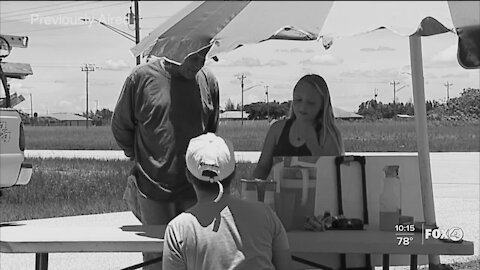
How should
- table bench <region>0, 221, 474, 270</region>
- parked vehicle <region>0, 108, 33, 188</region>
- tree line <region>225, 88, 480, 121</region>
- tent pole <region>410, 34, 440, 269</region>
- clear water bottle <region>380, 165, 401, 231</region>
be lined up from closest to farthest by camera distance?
table bench <region>0, 221, 474, 270</region> → clear water bottle <region>380, 165, 401, 231</region> → tent pole <region>410, 34, 440, 269</region> → tree line <region>225, 88, 480, 121</region> → parked vehicle <region>0, 108, 33, 188</region>

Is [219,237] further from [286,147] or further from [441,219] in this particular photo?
[441,219]

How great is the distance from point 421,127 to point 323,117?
3.98ft

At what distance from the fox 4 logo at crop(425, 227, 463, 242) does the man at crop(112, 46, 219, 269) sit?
1.39 m

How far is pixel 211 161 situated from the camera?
10.9 feet

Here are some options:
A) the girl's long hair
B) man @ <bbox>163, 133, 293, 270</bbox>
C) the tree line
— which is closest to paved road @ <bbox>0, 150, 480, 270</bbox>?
the tree line

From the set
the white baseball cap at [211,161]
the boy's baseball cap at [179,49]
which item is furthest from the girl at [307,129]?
the white baseball cap at [211,161]

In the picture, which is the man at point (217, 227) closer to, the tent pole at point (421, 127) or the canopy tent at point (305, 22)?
the canopy tent at point (305, 22)

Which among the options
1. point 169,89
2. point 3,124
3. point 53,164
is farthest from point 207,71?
point 53,164

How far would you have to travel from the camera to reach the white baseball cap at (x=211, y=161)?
3.31 metres

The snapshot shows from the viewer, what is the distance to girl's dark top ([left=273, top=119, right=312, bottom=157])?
470 cm

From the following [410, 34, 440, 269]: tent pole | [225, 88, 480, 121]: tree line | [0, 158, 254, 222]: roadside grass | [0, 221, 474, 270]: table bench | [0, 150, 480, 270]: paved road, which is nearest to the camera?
[0, 221, 474, 270]: table bench

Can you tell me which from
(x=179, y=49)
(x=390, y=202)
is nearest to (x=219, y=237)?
(x=179, y=49)

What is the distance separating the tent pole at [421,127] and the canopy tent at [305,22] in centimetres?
159

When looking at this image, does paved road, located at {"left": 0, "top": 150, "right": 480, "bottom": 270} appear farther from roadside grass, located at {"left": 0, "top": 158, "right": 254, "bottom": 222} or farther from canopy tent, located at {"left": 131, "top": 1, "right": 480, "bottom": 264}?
canopy tent, located at {"left": 131, "top": 1, "right": 480, "bottom": 264}
